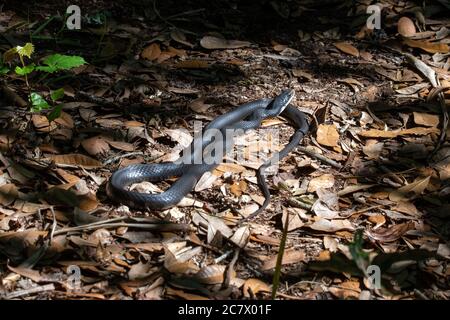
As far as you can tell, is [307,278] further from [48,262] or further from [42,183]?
[42,183]

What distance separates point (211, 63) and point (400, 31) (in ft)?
6.28

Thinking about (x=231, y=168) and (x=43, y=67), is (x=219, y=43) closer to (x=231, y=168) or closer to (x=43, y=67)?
(x=231, y=168)

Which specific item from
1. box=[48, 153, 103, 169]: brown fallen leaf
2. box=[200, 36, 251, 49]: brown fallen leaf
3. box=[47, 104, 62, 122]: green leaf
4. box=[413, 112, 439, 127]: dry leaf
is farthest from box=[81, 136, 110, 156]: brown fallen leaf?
box=[413, 112, 439, 127]: dry leaf

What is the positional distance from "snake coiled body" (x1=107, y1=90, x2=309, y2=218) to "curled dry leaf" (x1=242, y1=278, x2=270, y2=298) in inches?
26.9

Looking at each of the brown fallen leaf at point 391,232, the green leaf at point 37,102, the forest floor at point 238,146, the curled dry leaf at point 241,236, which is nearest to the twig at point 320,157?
the forest floor at point 238,146

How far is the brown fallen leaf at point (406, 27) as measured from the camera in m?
6.54

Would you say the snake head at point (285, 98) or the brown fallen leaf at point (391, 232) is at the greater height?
the snake head at point (285, 98)

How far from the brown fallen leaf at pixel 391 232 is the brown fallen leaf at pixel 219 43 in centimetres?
267

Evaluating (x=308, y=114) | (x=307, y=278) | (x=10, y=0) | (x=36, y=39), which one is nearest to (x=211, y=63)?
(x=308, y=114)

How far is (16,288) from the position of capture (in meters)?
3.73

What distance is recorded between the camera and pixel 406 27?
6.58 meters

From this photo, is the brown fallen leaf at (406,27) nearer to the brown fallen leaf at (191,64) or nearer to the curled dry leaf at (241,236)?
the brown fallen leaf at (191,64)

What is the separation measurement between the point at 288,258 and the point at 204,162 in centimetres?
121

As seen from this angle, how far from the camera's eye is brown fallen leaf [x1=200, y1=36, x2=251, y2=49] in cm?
633
